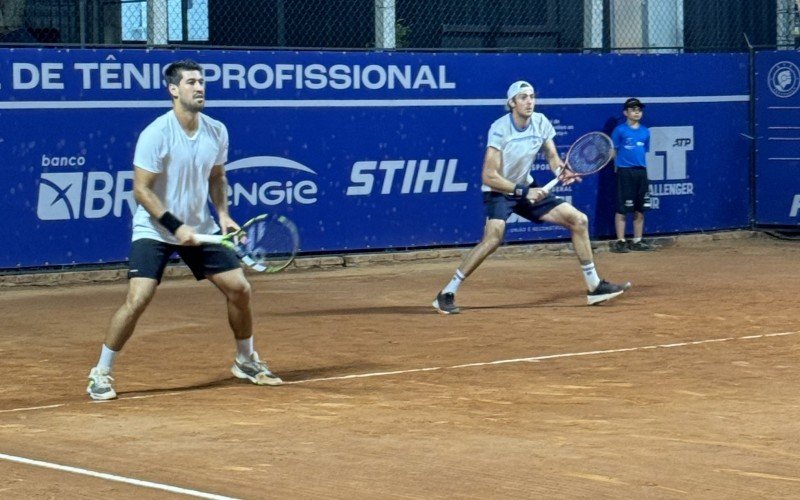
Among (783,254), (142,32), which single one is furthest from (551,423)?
(142,32)

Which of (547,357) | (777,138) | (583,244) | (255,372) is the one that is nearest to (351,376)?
(255,372)

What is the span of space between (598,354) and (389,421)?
2.89 meters

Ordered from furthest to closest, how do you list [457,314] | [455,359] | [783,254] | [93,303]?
[783,254] < [93,303] < [457,314] < [455,359]

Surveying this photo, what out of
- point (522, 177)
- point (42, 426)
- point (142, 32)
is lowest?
point (42, 426)

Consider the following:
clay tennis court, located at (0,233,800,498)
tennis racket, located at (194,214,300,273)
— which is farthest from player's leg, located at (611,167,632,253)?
tennis racket, located at (194,214,300,273)

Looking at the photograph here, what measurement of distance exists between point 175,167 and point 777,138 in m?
12.7

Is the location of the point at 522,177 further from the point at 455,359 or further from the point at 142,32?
the point at 142,32

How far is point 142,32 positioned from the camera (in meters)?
19.8

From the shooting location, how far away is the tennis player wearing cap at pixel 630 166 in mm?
18875

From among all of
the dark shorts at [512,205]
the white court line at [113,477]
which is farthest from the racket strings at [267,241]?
the dark shorts at [512,205]

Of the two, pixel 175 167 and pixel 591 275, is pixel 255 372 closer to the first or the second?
pixel 175 167

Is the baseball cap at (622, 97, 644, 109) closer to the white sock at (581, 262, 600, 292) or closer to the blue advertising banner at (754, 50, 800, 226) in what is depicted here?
the blue advertising banner at (754, 50, 800, 226)

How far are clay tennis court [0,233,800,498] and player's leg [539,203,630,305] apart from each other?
0.43 feet

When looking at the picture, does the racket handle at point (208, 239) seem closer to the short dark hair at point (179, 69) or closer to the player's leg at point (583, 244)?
the short dark hair at point (179, 69)
